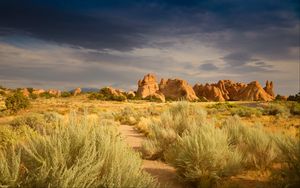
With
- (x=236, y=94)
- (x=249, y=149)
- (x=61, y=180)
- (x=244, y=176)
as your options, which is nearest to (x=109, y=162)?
(x=61, y=180)

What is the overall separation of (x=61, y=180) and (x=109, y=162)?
1.10m

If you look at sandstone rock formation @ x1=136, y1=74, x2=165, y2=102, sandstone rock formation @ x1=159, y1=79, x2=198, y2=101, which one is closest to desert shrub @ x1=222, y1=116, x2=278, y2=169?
sandstone rock formation @ x1=136, y1=74, x2=165, y2=102

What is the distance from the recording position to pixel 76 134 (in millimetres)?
5715

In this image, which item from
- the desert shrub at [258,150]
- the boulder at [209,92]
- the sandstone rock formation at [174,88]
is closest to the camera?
the desert shrub at [258,150]

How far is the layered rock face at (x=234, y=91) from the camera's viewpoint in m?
139

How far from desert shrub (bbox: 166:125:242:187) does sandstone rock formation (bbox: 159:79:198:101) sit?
131811mm

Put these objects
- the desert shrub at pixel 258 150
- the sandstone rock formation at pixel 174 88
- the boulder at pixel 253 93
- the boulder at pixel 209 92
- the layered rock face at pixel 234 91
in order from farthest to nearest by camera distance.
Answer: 1. the boulder at pixel 209 92
2. the sandstone rock formation at pixel 174 88
3. the layered rock face at pixel 234 91
4. the boulder at pixel 253 93
5. the desert shrub at pixel 258 150

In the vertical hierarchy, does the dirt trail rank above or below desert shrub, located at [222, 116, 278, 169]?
below

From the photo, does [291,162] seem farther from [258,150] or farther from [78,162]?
[78,162]

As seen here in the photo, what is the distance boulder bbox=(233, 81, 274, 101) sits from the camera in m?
137

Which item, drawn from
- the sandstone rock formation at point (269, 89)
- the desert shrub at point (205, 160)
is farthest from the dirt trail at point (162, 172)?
the sandstone rock formation at point (269, 89)

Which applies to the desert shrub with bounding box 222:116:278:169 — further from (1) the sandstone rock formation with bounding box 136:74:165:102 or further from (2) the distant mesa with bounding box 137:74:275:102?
(1) the sandstone rock formation with bounding box 136:74:165:102

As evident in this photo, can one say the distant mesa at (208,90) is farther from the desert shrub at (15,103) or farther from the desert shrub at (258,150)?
the desert shrub at (258,150)

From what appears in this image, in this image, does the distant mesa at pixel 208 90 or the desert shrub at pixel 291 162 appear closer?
the desert shrub at pixel 291 162
